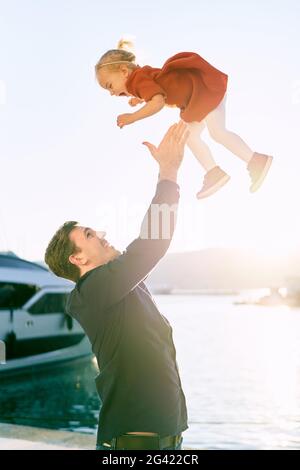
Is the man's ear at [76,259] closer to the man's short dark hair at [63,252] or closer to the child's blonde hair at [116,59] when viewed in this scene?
the man's short dark hair at [63,252]

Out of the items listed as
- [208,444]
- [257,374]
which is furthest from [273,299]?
[208,444]

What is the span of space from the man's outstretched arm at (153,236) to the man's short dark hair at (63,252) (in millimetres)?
176

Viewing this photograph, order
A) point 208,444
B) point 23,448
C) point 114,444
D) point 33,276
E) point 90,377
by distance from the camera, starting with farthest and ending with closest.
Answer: point 90,377
point 33,276
point 208,444
point 23,448
point 114,444

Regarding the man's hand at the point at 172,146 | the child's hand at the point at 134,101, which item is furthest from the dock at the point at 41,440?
the man's hand at the point at 172,146

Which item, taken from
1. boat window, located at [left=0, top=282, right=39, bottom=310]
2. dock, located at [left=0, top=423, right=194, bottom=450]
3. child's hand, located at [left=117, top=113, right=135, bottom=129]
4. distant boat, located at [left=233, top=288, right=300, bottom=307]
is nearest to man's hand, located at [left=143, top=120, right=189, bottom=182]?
child's hand, located at [left=117, top=113, right=135, bottom=129]

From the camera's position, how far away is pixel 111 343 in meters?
2.48

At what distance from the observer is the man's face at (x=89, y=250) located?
2.58 metres

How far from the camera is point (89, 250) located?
259 cm

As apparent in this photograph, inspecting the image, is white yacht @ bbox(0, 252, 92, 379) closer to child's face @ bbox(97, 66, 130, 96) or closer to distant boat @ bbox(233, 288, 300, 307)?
child's face @ bbox(97, 66, 130, 96)

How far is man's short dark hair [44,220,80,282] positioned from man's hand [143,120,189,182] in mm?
458

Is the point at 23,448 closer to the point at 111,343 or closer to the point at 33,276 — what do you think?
the point at 111,343

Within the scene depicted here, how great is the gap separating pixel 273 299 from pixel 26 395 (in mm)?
128229

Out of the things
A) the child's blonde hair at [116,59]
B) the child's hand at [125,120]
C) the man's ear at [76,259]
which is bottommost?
the man's ear at [76,259]

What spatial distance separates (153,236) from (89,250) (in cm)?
31
